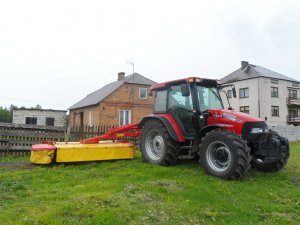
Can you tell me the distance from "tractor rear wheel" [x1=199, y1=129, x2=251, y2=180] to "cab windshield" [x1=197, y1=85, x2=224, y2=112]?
1.17m

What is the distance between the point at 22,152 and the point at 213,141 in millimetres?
7505

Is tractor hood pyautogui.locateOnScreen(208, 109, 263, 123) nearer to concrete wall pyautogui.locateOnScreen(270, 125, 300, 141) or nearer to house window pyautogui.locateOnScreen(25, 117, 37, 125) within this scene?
concrete wall pyautogui.locateOnScreen(270, 125, 300, 141)

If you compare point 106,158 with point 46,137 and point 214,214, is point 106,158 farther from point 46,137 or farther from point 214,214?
point 214,214

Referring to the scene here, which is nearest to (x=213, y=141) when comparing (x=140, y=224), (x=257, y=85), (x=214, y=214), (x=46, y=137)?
(x=214, y=214)

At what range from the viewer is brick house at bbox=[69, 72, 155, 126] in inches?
1238

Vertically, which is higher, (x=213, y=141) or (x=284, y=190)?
(x=213, y=141)

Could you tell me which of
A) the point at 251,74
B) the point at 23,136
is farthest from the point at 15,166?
the point at 251,74

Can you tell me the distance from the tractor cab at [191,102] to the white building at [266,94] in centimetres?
3202

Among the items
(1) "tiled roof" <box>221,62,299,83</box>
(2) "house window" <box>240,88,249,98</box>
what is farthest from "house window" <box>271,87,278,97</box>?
(2) "house window" <box>240,88,249,98</box>

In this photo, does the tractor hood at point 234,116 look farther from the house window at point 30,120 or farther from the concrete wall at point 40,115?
the house window at point 30,120

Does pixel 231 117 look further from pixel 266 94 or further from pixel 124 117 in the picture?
pixel 266 94

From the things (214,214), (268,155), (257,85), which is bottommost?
(214,214)

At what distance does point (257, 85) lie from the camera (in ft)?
136

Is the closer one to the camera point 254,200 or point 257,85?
point 254,200
